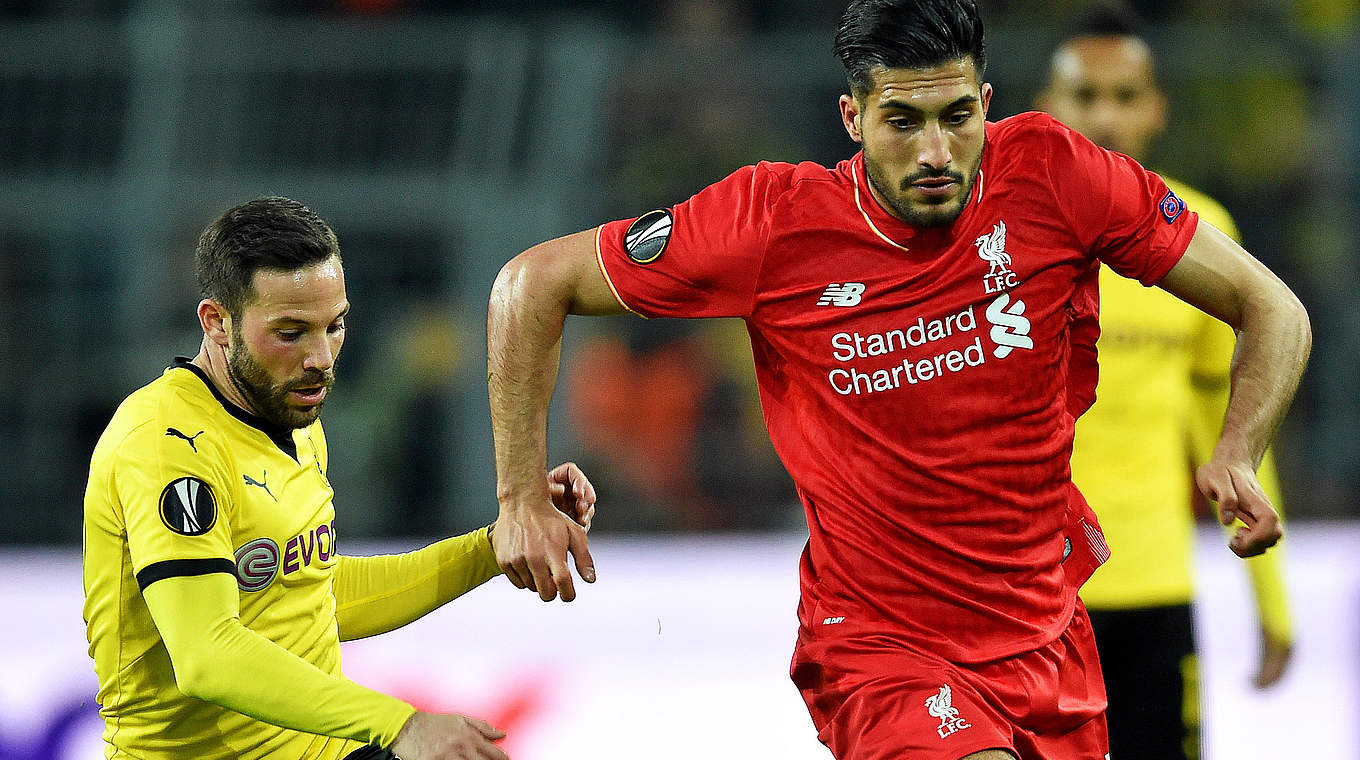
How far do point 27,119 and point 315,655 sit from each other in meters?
5.55

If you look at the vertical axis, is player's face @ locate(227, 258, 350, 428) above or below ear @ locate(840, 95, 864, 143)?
below

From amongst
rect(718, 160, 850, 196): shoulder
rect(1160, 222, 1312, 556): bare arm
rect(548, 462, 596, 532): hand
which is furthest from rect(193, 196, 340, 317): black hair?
rect(1160, 222, 1312, 556): bare arm

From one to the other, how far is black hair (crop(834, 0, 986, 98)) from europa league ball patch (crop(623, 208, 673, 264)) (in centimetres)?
42

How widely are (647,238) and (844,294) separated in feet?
1.22

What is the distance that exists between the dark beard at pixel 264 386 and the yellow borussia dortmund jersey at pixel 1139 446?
1.97 m

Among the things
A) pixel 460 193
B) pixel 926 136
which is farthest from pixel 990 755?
pixel 460 193

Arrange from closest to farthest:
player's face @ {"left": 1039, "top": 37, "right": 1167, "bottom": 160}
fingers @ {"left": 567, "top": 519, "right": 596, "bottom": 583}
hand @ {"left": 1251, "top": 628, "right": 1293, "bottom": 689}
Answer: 1. fingers @ {"left": 567, "top": 519, "right": 596, "bottom": 583}
2. player's face @ {"left": 1039, "top": 37, "right": 1167, "bottom": 160}
3. hand @ {"left": 1251, "top": 628, "right": 1293, "bottom": 689}

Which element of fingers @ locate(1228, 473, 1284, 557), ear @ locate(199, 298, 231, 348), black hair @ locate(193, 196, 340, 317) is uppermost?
black hair @ locate(193, 196, 340, 317)

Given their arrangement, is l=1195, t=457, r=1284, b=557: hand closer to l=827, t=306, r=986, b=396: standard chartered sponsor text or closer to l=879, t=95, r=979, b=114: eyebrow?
l=827, t=306, r=986, b=396: standard chartered sponsor text

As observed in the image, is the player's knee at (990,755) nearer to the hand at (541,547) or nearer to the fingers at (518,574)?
the hand at (541,547)

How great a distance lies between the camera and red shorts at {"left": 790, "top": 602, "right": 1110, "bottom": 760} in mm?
2748

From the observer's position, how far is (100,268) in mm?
7305

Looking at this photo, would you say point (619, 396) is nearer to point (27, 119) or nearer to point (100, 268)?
point (100, 268)

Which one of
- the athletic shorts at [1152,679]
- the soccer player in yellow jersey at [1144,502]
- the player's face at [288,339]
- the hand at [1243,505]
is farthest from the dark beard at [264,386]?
the athletic shorts at [1152,679]
